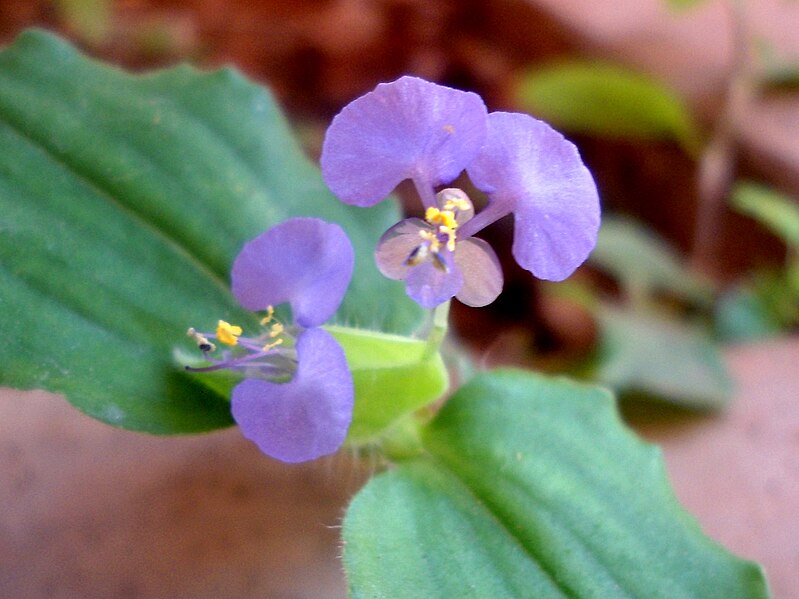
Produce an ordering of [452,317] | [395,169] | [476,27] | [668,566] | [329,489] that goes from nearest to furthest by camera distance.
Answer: [395,169] < [668,566] < [329,489] < [452,317] < [476,27]

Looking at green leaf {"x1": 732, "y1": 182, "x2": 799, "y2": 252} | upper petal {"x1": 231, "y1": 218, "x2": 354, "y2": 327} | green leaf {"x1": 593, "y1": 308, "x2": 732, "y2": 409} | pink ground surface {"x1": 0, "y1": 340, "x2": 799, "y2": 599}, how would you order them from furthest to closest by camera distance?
green leaf {"x1": 732, "y1": 182, "x2": 799, "y2": 252}
green leaf {"x1": 593, "y1": 308, "x2": 732, "y2": 409}
pink ground surface {"x1": 0, "y1": 340, "x2": 799, "y2": 599}
upper petal {"x1": 231, "y1": 218, "x2": 354, "y2": 327}

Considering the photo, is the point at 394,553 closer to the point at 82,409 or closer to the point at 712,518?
the point at 82,409

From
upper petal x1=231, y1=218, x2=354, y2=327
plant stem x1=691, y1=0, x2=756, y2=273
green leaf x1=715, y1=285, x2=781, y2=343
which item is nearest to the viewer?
upper petal x1=231, y1=218, x2=354, y2=327

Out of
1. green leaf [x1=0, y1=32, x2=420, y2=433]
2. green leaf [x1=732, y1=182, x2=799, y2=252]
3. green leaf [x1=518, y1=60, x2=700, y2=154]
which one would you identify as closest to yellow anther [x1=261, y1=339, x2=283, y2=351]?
green leaf [x1=0, y1=32, x2=420, y2=433]

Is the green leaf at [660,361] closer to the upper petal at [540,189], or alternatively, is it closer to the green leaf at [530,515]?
the green leaf at [530,515]

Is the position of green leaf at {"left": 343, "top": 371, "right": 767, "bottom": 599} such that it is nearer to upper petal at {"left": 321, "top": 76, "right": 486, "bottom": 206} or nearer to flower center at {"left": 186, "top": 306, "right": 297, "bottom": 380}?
flower center at {"left": 186, "top": 306, "right": 297, "bottom": 380}

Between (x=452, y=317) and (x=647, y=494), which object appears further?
(x=452, y=317)

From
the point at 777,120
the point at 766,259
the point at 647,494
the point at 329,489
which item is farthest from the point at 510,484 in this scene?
the point at 777,120

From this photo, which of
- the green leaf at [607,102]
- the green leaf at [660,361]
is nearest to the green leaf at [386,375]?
the green leaf at [660,361]
